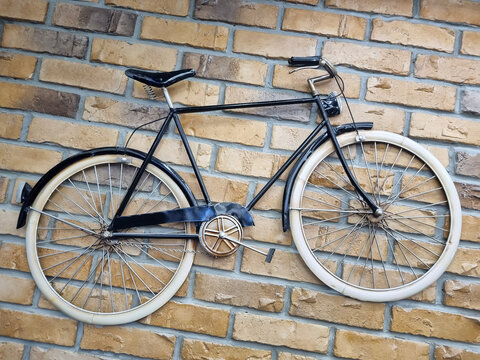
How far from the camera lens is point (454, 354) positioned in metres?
1.13

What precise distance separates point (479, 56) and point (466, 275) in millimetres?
611

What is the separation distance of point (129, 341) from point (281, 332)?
16.4 inches

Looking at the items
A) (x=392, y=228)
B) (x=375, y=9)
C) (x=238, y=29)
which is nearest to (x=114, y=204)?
(x=238, y=29)

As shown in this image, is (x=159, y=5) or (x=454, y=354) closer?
(x=454, y=354)

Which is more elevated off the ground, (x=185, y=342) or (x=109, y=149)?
(x=109, y=149)

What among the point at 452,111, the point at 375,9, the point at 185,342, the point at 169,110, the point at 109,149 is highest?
the point at 375,9

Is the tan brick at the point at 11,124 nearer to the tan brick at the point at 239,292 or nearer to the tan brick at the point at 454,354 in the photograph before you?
the tan brick at the point at 239,292

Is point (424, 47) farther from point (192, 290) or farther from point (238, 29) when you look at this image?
point (192, 290)

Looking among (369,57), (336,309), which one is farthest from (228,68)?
(336,309)

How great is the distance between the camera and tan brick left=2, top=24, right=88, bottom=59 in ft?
4.03

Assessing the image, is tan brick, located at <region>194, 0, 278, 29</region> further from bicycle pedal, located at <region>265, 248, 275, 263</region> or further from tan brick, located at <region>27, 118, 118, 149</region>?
bicycle pedal, located at <region>265, 248, 275, 263</region>

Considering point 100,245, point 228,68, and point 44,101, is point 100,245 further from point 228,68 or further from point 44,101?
point 228,68

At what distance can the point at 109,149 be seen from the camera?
3.85ft

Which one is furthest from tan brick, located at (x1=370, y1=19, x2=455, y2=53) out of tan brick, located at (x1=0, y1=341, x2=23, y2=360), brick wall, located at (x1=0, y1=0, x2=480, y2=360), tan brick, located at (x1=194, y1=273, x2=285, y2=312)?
tan brick, located at (x1=0, y1=341, x2=23, y2=360)
